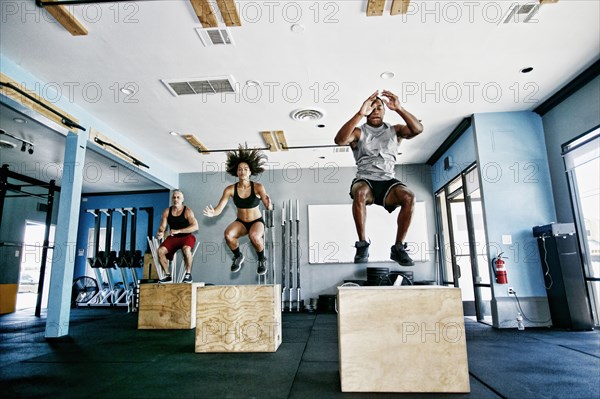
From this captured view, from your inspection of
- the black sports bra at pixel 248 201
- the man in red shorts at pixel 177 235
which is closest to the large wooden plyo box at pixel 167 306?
the man in red shorts at pixel 177 235

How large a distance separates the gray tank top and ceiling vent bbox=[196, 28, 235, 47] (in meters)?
2.01

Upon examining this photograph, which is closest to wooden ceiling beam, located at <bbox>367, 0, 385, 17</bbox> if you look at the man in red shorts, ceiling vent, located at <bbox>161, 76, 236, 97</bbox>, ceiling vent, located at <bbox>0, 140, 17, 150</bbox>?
ceiling vent, located at <bbox>161, 76, 236, 97</bbox>

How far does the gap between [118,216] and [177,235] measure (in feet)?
18.5

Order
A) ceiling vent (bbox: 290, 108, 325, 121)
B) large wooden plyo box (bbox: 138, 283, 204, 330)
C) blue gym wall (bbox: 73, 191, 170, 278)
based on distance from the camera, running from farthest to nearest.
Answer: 1. blue gym wall (bbox: 73, 191, 170, 278)
2. ceiling vent (bbox: 290, 108, 325, 121)
3. large wooden plyo box (bbox: 138, 283, 204, 330)

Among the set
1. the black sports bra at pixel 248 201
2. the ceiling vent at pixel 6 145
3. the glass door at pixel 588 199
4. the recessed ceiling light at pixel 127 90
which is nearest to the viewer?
the black sports bra at pixel 248 201

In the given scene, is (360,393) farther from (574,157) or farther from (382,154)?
(574,157)

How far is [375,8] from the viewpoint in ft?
11.3

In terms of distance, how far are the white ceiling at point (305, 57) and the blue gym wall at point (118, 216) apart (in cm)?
386

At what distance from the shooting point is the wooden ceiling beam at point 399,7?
11.1 feet

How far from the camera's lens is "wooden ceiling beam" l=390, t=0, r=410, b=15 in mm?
3371

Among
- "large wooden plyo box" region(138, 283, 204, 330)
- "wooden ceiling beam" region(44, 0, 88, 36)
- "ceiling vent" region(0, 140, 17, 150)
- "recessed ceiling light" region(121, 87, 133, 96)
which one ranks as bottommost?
"large wooden plyo box" region(138, 283, 204, 330)

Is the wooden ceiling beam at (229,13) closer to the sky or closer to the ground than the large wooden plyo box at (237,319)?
closer to the sky

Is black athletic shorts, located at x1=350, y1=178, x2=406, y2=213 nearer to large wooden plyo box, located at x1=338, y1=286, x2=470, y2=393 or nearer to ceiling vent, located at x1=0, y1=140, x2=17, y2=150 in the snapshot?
large wooden plyo box, located at x1=338, y1=286, x2=470, y2=393

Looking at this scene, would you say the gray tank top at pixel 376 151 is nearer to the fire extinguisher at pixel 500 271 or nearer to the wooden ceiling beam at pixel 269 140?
the fire extinguisher at pixel 500 271
